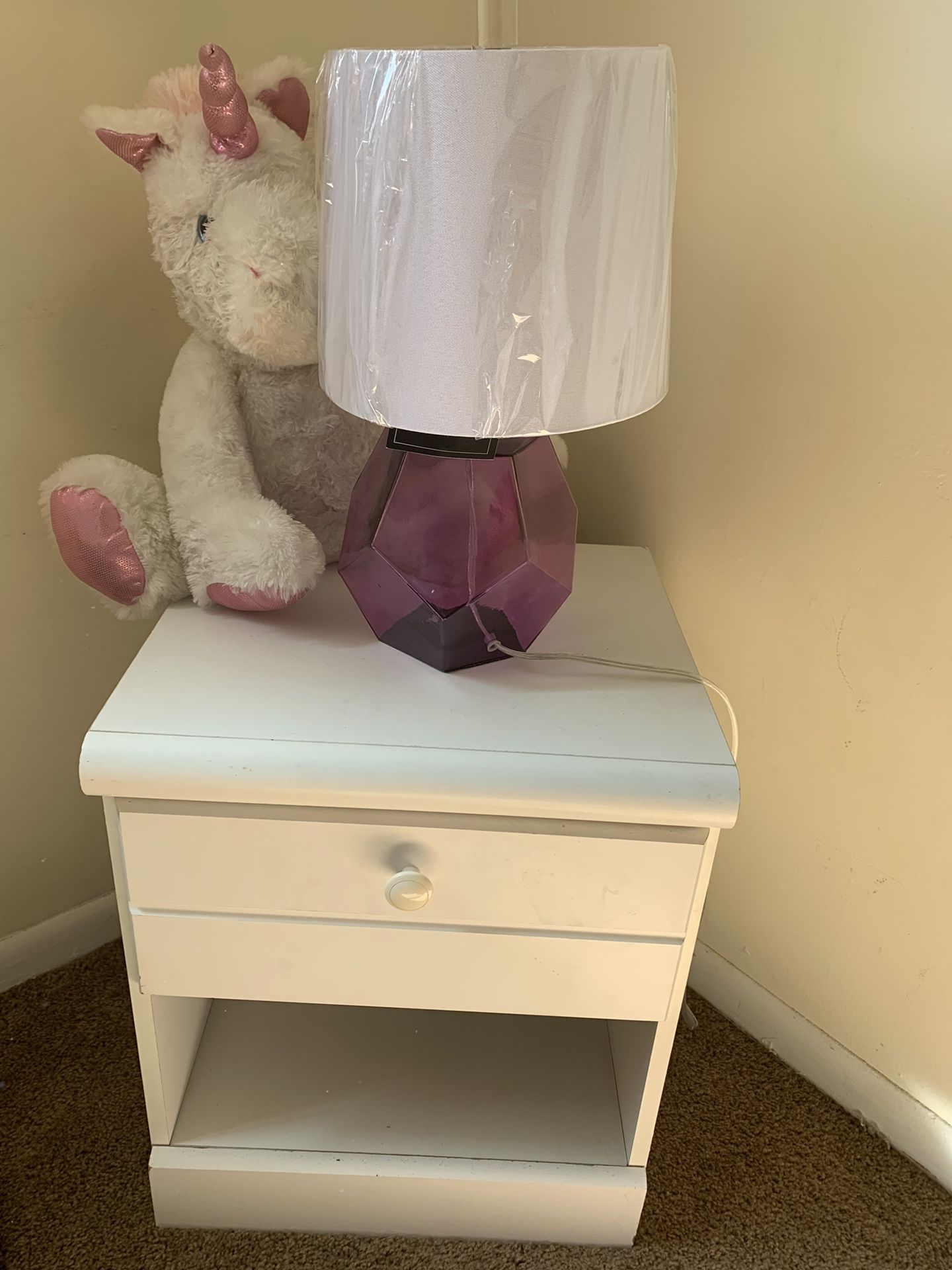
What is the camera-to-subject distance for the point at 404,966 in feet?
2.63

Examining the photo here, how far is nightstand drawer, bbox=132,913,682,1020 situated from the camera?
2.57 feet

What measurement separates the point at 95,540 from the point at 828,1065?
0.97m

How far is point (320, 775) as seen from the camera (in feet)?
2.32

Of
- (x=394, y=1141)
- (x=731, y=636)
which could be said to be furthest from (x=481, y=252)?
(x=394, y=1141)

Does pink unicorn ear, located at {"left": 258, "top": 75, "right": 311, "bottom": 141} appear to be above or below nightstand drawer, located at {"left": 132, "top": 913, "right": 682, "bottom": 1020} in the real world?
above

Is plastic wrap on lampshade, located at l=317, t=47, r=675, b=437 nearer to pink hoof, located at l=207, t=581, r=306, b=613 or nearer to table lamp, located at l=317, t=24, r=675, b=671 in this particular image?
table lamp, located at l=317, t=24, r=675, b=671

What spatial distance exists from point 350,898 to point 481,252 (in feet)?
1.57

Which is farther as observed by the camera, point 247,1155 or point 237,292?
point 247,1155

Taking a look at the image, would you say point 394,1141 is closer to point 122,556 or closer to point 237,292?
point 122,556

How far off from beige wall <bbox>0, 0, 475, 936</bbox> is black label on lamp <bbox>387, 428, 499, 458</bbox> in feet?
1.41

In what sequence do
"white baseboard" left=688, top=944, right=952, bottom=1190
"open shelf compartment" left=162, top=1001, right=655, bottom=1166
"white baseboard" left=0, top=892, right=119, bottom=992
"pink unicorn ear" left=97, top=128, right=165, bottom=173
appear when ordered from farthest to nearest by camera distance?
"white baseboard" left=0, top=892, right=119, bottom=992 → "white baseboard" left=688, top=944, right=952, bottom=1190 → "open shelf compartment" left=162, top=1001, right=655, bottom=1166 → "pink unicorn ear" left=97, top=128, right=165, bottom=173

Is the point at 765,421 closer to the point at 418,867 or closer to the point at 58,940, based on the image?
the point at 418,867

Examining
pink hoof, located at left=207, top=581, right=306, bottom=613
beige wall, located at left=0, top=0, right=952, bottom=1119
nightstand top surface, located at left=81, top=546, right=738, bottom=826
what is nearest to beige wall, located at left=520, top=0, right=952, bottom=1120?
beige wall, located at left=0, top=0, right=952, bottom=1119

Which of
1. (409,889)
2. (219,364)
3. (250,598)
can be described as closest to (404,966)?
(409,889)
